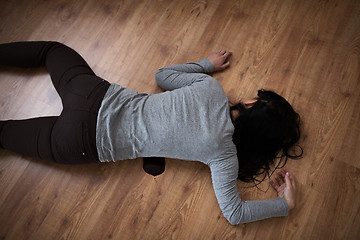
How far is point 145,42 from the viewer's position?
1.21m

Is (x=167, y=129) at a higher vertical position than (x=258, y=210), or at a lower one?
higher

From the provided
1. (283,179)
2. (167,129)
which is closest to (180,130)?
(167,129)

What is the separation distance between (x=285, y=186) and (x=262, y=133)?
1.03ft

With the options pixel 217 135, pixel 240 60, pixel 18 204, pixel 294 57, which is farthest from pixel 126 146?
pixel 294 57

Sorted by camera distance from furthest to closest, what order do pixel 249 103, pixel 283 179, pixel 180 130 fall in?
pixel 283 179, pixel 249 103, pixel 180 130

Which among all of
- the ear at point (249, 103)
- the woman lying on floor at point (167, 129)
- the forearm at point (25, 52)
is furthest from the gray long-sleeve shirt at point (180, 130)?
the forearm at point (25, 52)

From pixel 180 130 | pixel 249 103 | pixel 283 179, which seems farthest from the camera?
pixel 283 179

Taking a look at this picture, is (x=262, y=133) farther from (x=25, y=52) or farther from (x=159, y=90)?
(x=25, y=52)

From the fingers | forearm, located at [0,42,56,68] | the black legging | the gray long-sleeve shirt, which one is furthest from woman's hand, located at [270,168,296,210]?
forearm, located at [0,42,56,68]

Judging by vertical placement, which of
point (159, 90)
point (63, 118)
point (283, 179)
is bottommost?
point (283, 179)

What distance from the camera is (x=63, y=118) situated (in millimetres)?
896

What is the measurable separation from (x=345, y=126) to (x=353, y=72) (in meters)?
0.26

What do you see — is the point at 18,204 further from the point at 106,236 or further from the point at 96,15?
the point at 96,15

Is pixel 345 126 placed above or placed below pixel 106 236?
above
